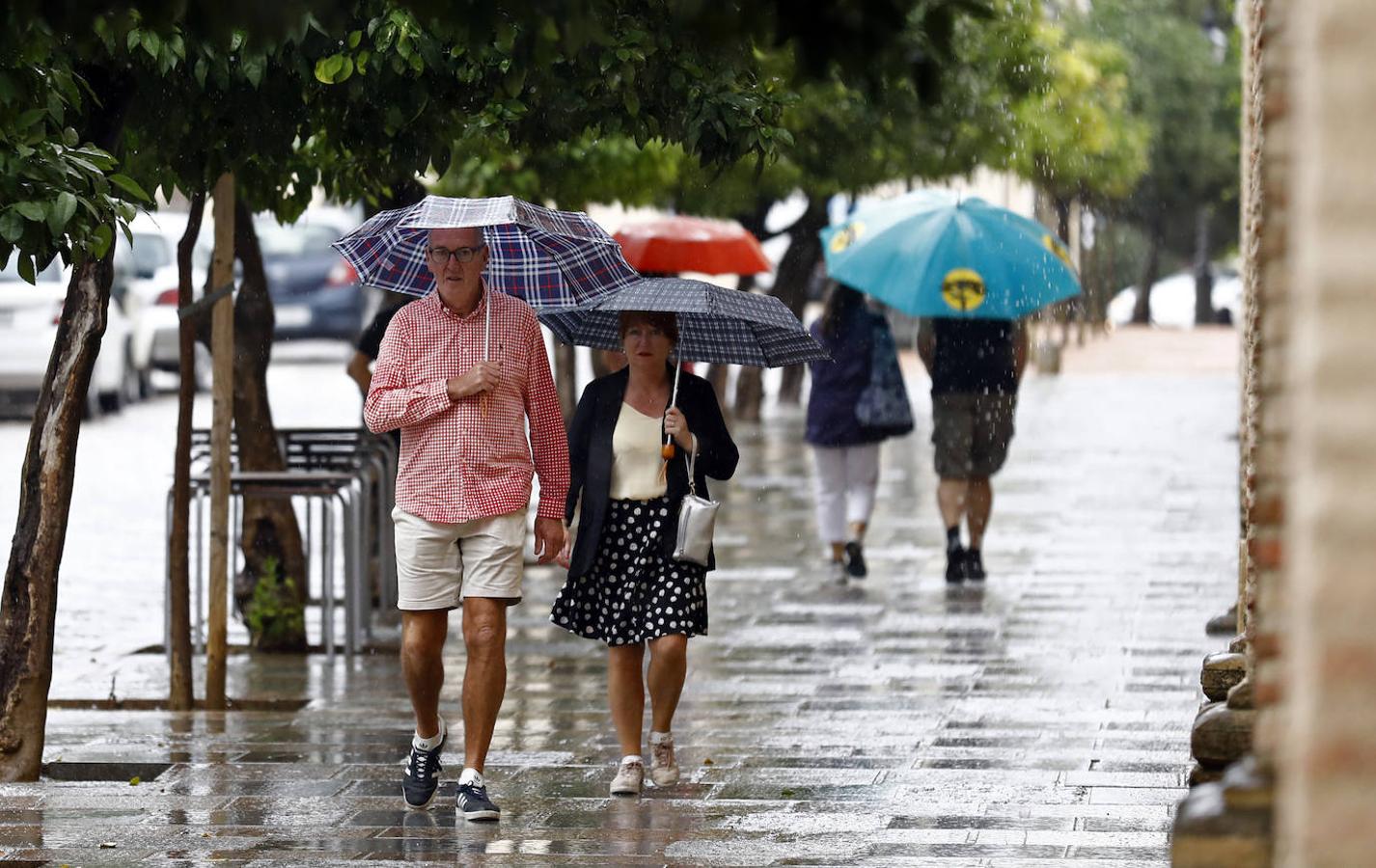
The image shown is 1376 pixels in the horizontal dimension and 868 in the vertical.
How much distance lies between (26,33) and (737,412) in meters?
19.1

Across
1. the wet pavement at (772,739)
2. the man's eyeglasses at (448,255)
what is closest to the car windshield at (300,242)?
the wet pavement at (772,739)

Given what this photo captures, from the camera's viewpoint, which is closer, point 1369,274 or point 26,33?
point 1369,274

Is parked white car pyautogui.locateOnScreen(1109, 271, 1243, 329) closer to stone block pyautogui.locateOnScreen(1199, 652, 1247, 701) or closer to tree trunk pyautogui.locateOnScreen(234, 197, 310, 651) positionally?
tree trunk pyautogui.locateOnScreen(234, 197, 310, 651)

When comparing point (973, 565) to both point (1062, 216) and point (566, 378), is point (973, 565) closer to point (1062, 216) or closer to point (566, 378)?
point (566, 378)

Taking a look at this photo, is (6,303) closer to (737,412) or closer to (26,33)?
(737,412)

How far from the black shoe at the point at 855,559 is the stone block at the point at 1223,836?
31.4 ft

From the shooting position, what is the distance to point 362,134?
839 centimetres

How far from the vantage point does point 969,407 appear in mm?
12695

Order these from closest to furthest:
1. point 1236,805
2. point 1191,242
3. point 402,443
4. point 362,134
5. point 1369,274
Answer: point 1369,274
point 1236,805
point 402,443
point 362,134
point 1191,242

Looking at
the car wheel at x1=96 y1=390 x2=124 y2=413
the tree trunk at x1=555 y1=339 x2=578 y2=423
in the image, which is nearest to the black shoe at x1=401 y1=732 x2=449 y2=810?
the tree trunk at x1=555 y1=339 x2=578 y2=423

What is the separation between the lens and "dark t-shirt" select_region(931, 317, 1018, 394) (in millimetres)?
12594

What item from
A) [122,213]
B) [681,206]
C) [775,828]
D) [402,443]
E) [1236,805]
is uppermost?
[681,206]

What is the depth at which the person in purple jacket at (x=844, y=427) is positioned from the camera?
42.8 feet

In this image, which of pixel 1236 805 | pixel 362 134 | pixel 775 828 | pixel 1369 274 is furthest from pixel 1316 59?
pixel 362 134
